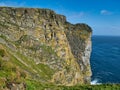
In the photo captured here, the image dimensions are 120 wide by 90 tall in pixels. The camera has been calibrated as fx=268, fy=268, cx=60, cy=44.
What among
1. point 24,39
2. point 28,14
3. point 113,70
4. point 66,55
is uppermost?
point 28,14

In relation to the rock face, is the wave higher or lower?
lower

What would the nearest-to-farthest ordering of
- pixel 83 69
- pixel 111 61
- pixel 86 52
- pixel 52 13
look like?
pixel 52 13, pixel 83 69, pixel 86 52, pixel 111 61

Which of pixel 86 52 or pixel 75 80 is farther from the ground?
pixel 86 52

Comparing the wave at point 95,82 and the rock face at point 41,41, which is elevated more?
the rock face at point 41,41

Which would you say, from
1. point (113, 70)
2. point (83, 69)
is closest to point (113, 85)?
point (83, 69)

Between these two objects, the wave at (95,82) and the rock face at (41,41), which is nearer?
the rock face at (41,41)

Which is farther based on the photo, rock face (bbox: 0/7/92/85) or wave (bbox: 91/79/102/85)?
wave (bbox: 91/79/102/85)

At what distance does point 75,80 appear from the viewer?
3391 inches

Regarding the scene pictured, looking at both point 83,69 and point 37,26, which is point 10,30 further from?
point 83,69

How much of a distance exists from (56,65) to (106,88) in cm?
4712

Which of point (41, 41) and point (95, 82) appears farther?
point (95, 82)

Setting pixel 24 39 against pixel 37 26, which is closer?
pixel 24 39

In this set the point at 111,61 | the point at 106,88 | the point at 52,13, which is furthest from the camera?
the point at 111,61

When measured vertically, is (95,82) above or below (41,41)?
below
